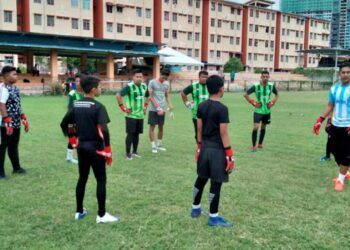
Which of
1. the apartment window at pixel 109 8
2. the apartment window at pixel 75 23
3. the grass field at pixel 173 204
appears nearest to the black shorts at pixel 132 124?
the grass field at pixel 173 204

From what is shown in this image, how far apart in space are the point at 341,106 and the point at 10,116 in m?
5.65

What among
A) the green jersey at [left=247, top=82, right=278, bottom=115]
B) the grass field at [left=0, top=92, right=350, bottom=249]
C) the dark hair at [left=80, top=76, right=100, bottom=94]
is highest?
the dark hair at [left=80, top=76, right=100, bottom=94]

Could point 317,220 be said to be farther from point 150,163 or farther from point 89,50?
point 89,50

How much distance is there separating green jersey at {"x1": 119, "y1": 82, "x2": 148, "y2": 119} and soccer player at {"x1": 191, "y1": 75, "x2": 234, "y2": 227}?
4213 millimetres

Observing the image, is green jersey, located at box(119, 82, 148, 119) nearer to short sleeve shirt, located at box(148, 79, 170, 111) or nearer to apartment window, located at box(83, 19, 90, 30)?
short sleeve shirt, located at box(148, 79, 170, 111)

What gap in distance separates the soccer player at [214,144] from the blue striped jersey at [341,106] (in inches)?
112

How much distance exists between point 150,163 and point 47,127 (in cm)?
683

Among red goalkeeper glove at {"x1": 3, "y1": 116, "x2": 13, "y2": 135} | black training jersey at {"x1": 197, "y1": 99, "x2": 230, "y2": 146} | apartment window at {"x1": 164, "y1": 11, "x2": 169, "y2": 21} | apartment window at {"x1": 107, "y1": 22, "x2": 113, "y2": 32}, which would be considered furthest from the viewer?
apartment window at {"x1": 164, "y1": 11, "x2": 169, "y2": 21}

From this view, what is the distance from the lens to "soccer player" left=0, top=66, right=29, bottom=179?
6.91m

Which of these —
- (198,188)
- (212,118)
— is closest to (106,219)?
(198,188)

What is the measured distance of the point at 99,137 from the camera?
4871 mm

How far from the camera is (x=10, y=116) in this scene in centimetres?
716

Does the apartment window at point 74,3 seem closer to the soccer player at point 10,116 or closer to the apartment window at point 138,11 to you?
the apartment window at point 138,11

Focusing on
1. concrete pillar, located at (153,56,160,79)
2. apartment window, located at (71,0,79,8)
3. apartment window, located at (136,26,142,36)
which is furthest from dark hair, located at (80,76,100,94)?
apartment window, located at (136,26,142,36)
